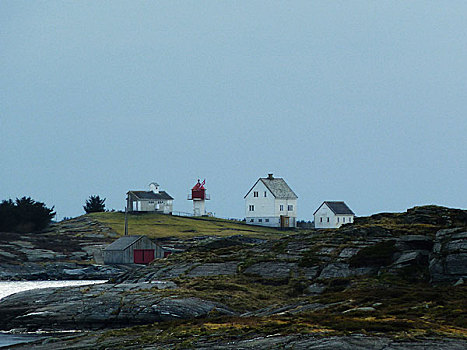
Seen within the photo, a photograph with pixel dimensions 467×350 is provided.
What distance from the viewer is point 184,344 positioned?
31266 millimetres

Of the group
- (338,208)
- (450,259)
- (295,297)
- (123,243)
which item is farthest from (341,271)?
(338,208)

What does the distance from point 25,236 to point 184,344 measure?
102744 mm

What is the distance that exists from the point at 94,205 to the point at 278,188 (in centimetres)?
5037

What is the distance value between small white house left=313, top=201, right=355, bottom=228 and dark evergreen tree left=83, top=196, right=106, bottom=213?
56.7 m

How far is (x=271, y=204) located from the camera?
533 ft

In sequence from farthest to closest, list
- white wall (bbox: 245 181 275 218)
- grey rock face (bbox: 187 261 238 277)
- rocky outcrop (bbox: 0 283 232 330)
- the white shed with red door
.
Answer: white wall (bbox: 245 181 275 218) < the white shed with red door < grey rock face (bbox: 187 261 238 277) < rocky outcrop (bbox: 0 283 232 330)

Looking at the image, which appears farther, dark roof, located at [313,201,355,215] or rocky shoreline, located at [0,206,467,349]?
dark roof, located at [313,201,355,215]

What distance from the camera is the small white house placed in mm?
162750

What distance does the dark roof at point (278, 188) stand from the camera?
16262 cm

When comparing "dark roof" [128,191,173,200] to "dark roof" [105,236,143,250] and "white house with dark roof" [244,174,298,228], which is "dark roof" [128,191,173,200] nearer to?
"white house with dark roof" [244,174,298,228]

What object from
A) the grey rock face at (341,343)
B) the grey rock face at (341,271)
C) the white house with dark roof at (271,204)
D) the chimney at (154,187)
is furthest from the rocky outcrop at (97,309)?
the chimney at (154,187)

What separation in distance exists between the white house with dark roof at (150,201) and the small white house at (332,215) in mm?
35341

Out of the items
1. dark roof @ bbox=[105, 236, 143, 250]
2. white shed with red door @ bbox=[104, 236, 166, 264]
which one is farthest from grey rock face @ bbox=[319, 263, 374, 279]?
dark roof @ bbox=[105, 236, 143, 250]

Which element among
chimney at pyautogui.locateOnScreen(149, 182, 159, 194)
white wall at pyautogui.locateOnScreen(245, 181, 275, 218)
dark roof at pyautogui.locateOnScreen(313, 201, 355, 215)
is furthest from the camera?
chimney at pyautogui.locateOnScreen(149, 182, 159, 194)
